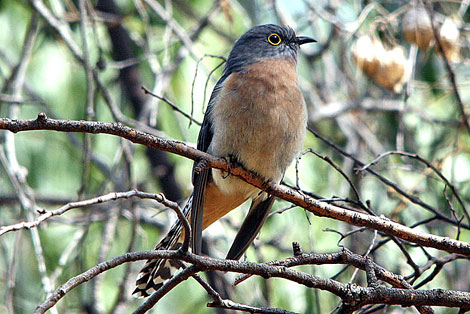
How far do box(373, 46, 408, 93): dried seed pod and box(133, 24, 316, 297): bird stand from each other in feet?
3.26

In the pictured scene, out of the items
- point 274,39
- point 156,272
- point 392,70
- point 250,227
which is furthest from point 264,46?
point 156,272

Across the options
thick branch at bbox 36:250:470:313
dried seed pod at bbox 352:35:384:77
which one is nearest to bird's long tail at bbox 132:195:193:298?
thick branch at bbox 36:250:470:313

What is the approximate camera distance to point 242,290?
19.6ft

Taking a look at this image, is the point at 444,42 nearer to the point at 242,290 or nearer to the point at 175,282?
the point at 242,290

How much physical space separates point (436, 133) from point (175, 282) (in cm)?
496

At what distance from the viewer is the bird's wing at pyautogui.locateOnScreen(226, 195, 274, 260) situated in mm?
4094

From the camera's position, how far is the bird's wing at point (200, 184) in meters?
3.98

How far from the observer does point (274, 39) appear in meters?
4.87

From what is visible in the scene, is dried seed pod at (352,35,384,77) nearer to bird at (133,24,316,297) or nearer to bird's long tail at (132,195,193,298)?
bird at (133,24,316,297)

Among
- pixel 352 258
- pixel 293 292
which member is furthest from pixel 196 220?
pixel 293 292

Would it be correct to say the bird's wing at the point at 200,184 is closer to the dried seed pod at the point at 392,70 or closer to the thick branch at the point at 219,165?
the thick branch at the point at 219,165

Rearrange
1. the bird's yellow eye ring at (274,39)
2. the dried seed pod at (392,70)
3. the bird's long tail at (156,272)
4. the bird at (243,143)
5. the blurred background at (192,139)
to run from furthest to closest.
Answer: the blurred background at (192,139) < the dried seed pod at (392,70) < the bird's yellow eye ring at (274,39) < the bird at (243,143) < the bird's long tail at (156,272)

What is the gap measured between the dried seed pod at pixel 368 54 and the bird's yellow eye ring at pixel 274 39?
758 mm

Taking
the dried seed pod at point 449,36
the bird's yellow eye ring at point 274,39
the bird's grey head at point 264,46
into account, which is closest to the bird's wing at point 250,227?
the bird's grey head at point 264,46
